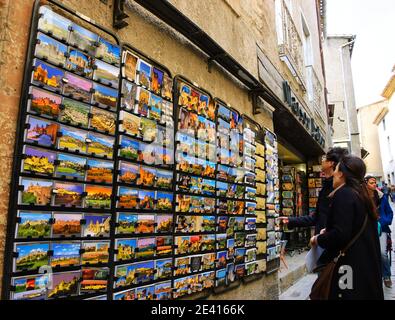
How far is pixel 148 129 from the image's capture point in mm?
3115

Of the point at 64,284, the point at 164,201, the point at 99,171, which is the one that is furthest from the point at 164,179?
the point at 64,284

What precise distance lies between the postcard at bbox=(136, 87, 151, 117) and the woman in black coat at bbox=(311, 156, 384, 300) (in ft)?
5.51

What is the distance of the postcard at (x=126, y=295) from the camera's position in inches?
Answer: 106

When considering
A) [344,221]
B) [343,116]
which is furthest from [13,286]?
[343,116]

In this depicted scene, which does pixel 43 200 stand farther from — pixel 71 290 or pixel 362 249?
pixel 362 249

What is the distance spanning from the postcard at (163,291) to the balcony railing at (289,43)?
5722 mm

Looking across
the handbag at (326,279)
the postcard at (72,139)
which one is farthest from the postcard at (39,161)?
the handbag at (326,279)

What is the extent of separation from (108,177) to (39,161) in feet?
1.89

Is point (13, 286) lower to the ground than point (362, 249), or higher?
lower

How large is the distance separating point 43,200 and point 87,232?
0.41 meters

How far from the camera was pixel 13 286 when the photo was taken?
1983 millimetres

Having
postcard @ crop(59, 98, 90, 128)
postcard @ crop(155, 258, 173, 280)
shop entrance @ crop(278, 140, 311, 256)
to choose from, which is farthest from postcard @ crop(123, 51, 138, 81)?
shop entrance @ crop(278, 140, 311, 256)

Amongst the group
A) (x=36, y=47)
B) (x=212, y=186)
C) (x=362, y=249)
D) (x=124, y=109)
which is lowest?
(x=362, y=249)
